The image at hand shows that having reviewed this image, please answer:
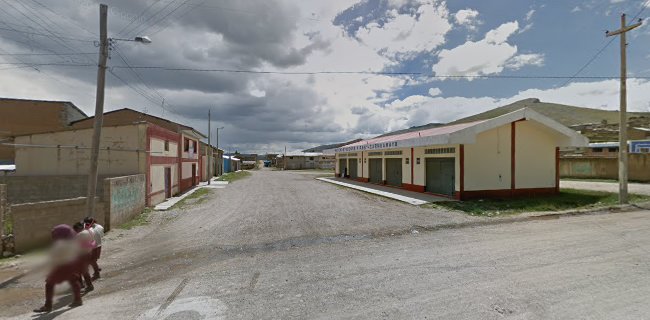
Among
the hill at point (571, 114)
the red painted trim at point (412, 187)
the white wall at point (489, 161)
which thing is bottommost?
the red painted trim at point (412, 187)

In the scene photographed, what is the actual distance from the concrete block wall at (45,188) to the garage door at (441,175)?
18195 millimetres

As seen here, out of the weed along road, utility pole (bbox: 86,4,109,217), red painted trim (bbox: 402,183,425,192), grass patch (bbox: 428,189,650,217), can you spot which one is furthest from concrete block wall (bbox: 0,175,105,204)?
red painted trim (bbox: 402,183,425,192)

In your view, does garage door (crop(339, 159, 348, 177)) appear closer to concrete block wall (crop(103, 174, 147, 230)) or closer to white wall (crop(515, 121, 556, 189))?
white wall (crop(515, 121, 556, 189))

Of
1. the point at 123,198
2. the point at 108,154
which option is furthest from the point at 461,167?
the point at 108,154

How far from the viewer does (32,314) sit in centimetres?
462

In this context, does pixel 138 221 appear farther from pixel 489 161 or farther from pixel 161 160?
pixel 489 161

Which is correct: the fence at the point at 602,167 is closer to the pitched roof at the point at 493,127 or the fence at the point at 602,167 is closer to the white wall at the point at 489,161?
the pitched roof at the point at 493,127

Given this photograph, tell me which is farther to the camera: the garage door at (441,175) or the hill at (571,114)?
the hill at (571,114)

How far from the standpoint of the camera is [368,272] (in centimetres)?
610

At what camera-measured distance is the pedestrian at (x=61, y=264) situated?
15.5ft

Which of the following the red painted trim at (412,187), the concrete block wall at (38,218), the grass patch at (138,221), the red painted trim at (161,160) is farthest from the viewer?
the red painted trim at (412,187)

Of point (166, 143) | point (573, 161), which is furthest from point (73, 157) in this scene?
point (573, 161)

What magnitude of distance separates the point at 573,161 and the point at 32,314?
3890 centimetres

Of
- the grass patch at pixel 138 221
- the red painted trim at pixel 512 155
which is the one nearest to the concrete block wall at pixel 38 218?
the grass patch at pixel 138 221
